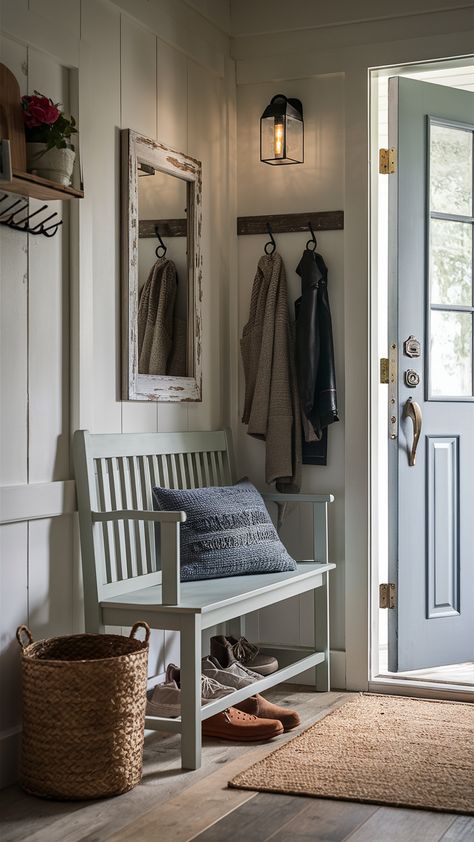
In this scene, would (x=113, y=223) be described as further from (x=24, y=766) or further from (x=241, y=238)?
(x=24, y=766)

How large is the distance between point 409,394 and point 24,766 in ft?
6.52

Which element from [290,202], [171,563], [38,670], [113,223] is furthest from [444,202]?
[38,670]

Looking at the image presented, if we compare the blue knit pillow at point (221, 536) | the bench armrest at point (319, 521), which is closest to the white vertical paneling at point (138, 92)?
the blue knit pillow at point (221, 536)

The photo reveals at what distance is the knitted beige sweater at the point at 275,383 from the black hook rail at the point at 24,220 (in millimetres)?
Result: 1168

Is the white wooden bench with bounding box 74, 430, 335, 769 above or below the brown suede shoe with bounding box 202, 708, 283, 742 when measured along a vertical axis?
above

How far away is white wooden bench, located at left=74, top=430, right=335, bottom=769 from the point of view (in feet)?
9.25

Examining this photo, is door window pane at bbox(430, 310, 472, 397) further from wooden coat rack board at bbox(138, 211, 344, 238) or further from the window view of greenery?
wooden coat rack board at bbox(138, 211, 344, 238)

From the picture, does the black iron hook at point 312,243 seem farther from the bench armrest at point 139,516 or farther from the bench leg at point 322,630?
the bench armrest at point 139,516

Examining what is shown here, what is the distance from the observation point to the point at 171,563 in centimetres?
283

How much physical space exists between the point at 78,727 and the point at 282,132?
7.50ft

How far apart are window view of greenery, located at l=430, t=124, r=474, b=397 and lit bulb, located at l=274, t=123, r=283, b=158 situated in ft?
1.94

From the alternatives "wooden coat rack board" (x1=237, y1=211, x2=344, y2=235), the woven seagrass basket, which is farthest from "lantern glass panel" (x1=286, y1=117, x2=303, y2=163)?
the woven seagrass basket

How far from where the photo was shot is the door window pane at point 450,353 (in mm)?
3938

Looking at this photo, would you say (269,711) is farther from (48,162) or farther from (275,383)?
(48,162)
